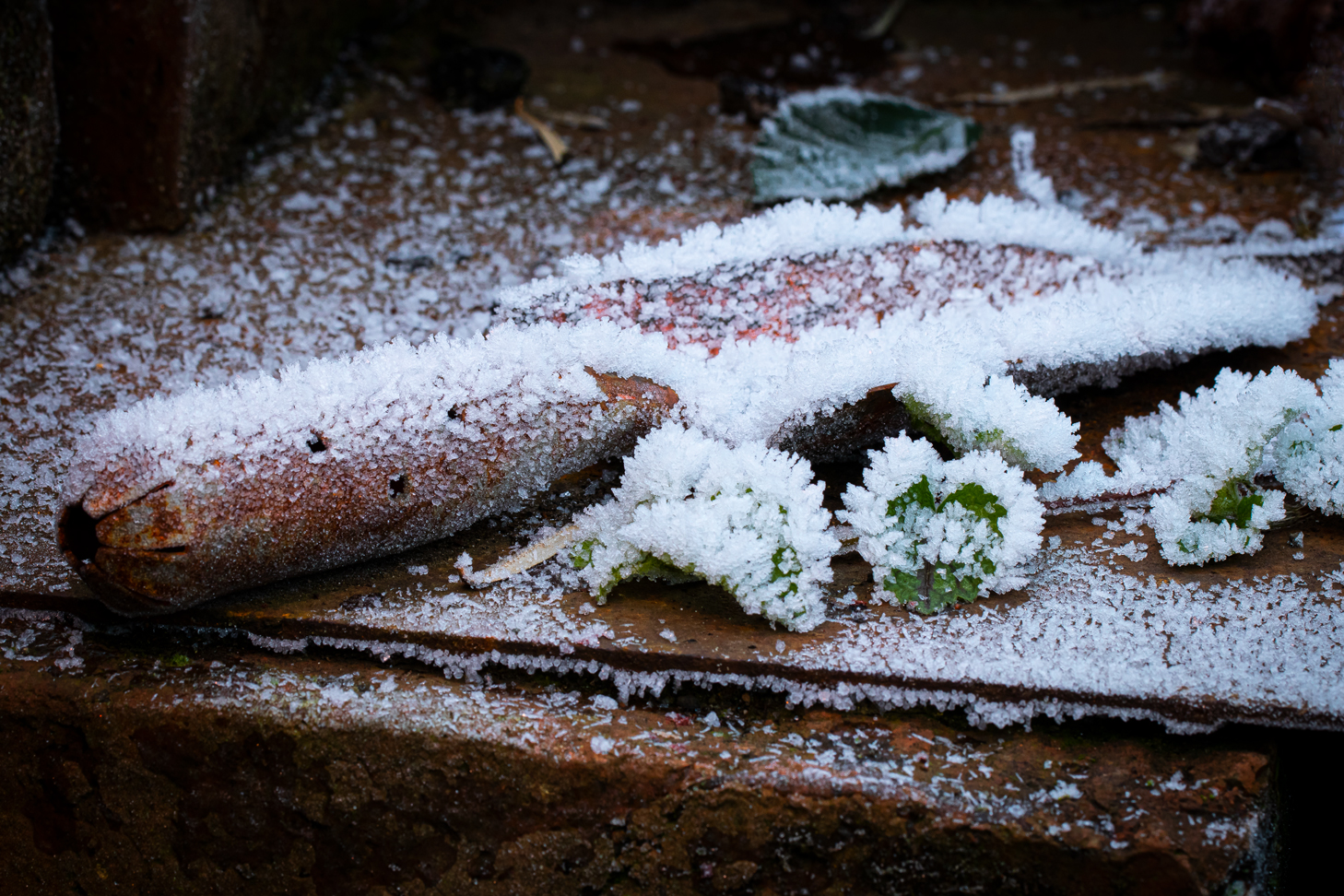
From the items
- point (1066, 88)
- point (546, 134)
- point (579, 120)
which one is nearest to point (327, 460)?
point (546, 134)

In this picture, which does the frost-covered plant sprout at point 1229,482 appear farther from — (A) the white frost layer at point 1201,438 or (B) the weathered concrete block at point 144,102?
(B) the weathered concrete block at point 144,102

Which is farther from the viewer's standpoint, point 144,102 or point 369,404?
point 144,102

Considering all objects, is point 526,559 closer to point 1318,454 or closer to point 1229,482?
point 1229,482

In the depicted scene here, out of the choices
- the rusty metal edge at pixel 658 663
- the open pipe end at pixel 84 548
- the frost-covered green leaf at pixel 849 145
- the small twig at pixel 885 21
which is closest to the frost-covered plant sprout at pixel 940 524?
the rusty metal edge at pixel 658 663

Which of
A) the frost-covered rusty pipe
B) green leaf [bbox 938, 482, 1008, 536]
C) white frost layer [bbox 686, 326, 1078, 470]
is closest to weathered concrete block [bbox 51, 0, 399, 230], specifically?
the frost-covered rusty pipe

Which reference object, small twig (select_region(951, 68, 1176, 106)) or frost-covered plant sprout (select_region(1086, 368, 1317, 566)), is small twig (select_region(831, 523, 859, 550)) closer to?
frost-covered plant sprout (select_region(1086, 368, 1317, 566))
